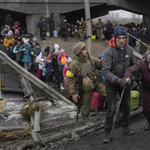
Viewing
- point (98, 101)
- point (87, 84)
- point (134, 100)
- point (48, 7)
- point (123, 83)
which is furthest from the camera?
point (48, 7)

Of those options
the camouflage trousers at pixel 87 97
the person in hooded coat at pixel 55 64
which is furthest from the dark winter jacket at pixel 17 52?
the camouflage trousers at pixel 87 97

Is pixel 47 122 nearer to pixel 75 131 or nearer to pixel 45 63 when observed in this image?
pixel 75 131

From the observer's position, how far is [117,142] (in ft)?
13.2

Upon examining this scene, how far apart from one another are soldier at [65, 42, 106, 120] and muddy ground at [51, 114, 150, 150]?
2.62ft

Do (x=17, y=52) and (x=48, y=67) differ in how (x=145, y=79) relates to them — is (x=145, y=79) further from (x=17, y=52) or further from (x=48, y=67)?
(x=17, y=52)

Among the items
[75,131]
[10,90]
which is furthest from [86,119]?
[10,90]

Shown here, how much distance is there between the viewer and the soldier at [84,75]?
4857 millimetres

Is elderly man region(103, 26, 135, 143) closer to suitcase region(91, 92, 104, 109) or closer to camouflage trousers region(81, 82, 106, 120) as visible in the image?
camouflage trousers region(81, 82, 106, 120)

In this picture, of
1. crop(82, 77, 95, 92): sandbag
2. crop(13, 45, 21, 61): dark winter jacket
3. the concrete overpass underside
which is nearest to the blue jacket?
crop(13, 45, 21, 61): dark winter jacket

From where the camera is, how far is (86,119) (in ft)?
17.1

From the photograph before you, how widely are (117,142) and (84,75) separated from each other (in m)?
1.62

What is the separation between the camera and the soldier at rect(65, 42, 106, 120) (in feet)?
15.9

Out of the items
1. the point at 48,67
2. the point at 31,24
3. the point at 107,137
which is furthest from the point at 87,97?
the point at 31,24

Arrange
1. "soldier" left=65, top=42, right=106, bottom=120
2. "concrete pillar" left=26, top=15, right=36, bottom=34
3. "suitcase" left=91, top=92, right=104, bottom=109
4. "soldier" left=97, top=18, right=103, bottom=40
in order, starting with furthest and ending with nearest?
"concrete pillar" left=26, top=15, right=36, bottom=34 → "soldier" left=97, top=18, right=103, bottom=40 → "suitcase" left=91, top=92, right=104, bottom=109 → "soldier" left=65, top=42, right=106, bottom=120
